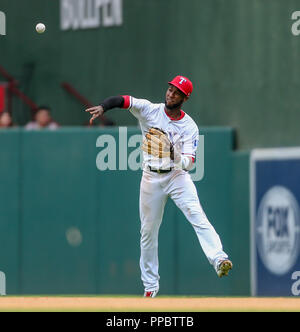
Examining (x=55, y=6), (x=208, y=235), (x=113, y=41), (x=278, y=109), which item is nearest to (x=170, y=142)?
(x=208, y=235)

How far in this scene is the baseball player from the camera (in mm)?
9484

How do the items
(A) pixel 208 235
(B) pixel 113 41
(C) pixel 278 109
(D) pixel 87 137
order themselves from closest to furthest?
(A) pixel 208 235 → (C) pixel 278 109 → (D) pixel 87 137 → (B) pixel 113 41

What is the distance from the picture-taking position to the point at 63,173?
13.0 metres

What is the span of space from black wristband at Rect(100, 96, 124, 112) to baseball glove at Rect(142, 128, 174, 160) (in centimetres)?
46

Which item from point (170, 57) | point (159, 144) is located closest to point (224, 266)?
point (159, 144)

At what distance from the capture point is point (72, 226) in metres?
13.0

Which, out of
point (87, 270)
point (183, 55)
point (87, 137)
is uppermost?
point (183, 55)

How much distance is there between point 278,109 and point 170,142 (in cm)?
290
